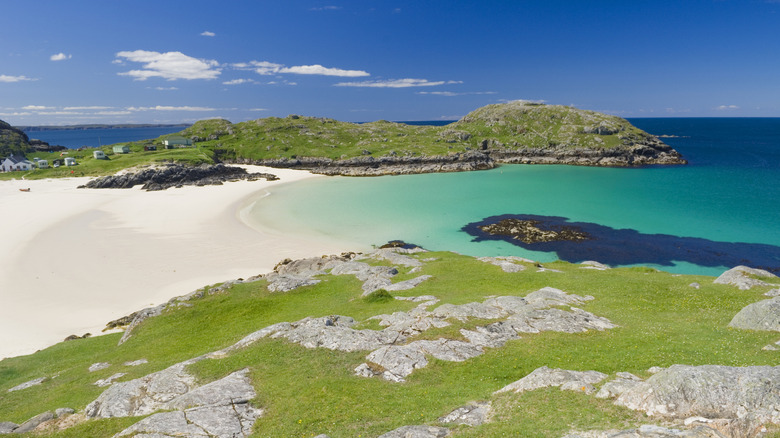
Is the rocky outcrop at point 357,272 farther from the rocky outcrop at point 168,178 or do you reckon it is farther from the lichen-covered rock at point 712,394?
the rocky outcrop at point 168,178

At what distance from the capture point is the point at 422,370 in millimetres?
22047

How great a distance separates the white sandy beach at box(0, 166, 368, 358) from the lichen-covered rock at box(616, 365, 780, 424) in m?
53.7

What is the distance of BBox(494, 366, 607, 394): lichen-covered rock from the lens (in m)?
17.7

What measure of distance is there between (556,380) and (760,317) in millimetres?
15805

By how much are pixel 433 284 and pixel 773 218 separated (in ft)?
308

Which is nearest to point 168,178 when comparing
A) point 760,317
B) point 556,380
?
point 556,380

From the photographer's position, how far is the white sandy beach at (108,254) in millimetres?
46656

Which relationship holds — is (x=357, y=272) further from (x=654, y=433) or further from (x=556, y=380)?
(x=654, y=433)

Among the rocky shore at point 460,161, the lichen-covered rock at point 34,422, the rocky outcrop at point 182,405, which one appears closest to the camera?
the rocky outcrop at point 182,405

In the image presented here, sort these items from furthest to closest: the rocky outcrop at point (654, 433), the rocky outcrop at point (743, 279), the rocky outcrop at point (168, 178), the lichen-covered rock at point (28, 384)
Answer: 1. the rocky outcrop at point (168, 178)
2. the rocky outcrop at point (743, 279)
3. the lichen-covered rock at point (28, 384)
4. the rocky outcrop at point (654, 433)

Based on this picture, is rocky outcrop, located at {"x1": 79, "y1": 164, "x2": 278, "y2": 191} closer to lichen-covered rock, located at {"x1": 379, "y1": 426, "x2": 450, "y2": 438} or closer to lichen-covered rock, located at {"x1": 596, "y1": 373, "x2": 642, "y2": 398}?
lichen-covered rock, located at {"x1": 379, "y1": 426, "x2": 450, "y2": 438}

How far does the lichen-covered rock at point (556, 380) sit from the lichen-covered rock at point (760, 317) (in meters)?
12.5

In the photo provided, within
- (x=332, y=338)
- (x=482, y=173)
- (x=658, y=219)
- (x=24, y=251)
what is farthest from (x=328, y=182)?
(x=332, y=338)

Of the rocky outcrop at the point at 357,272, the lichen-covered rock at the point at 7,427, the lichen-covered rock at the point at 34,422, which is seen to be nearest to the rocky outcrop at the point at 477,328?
the rocky outcrop at the point at 357,272
